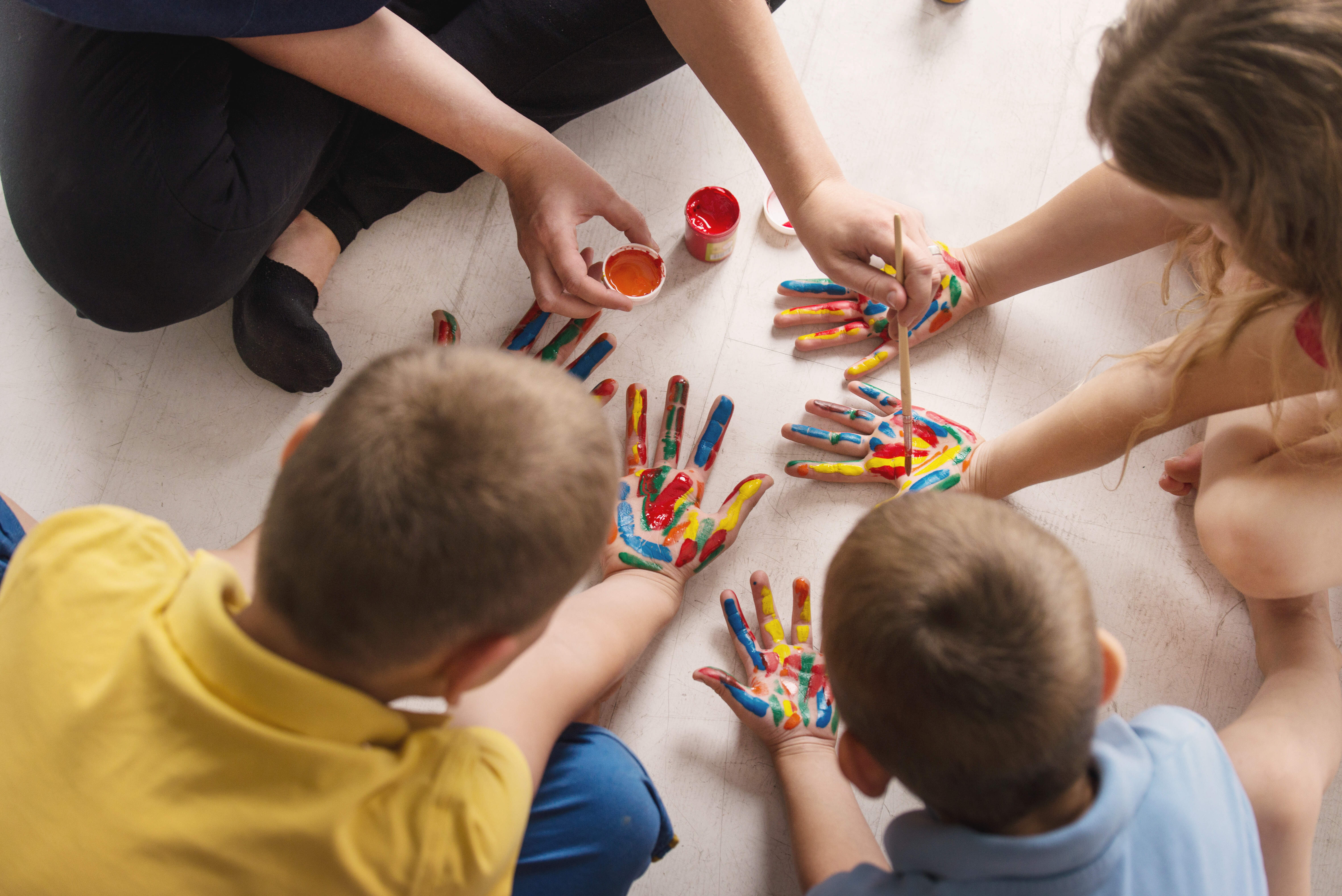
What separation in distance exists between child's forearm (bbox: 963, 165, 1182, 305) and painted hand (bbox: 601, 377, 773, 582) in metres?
0.45

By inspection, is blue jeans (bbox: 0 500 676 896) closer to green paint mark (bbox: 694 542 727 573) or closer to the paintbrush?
green paint mark (bbox: 694 542 727 573)

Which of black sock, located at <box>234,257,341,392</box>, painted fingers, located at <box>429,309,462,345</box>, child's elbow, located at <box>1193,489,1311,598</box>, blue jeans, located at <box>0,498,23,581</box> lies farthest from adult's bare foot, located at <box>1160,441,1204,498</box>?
blue jeans, located at <box>0,498,23,581</box>

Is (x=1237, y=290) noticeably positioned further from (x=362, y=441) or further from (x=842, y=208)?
(x=362, y=441)

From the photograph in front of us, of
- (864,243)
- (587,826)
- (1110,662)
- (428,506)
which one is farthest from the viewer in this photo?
(864,243)

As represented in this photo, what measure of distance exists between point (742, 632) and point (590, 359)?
462mm

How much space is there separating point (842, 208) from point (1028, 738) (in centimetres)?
70

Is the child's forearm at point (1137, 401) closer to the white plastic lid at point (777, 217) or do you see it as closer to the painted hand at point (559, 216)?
the white plastic lid at point (777, 217)

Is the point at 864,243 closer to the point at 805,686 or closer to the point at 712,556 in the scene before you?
the point at 712,556

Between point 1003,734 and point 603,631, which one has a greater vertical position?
point 1003,734

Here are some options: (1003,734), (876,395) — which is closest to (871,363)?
(876,395)

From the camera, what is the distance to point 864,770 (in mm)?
708

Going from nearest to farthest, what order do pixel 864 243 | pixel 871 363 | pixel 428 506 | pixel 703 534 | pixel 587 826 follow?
1. pixel 428 506
2. pixel 587 826
3. pixel 864 243
4. pixel 703 534
5. pixel 871 363

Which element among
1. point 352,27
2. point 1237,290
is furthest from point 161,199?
point 1237,290

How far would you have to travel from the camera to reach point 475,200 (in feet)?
4.49
